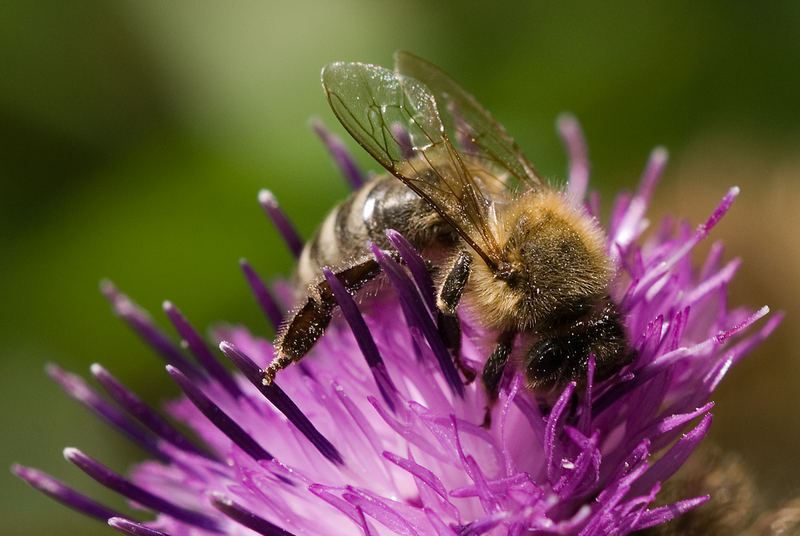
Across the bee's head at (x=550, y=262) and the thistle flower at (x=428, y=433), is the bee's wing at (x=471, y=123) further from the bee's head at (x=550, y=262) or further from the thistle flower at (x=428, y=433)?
the bee's head at (x=550, y=262)

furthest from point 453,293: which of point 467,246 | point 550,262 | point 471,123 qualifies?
point 471,123

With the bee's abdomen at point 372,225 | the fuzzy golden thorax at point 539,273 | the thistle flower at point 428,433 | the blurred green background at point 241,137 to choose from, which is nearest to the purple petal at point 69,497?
the thistle flower at point 428,433

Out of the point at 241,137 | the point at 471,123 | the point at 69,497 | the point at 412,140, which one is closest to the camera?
the point at 412,140

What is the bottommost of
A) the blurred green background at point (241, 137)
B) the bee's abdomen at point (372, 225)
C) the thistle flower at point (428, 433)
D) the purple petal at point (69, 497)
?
the thistle flower at point (428, 433)

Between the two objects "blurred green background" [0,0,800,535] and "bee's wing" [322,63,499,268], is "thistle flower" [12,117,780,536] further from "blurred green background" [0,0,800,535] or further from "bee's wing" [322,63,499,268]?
"blurred green background" [0,0,800,535]

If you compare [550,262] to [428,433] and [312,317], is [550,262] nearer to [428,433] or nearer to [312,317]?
[428,433]

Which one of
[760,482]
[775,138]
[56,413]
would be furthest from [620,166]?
[56,413]

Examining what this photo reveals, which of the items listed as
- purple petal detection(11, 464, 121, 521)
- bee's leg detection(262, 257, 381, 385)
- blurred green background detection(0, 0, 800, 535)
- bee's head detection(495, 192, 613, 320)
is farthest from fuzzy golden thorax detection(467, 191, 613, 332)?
blurred green background detection(0, 0, 800, 535)
